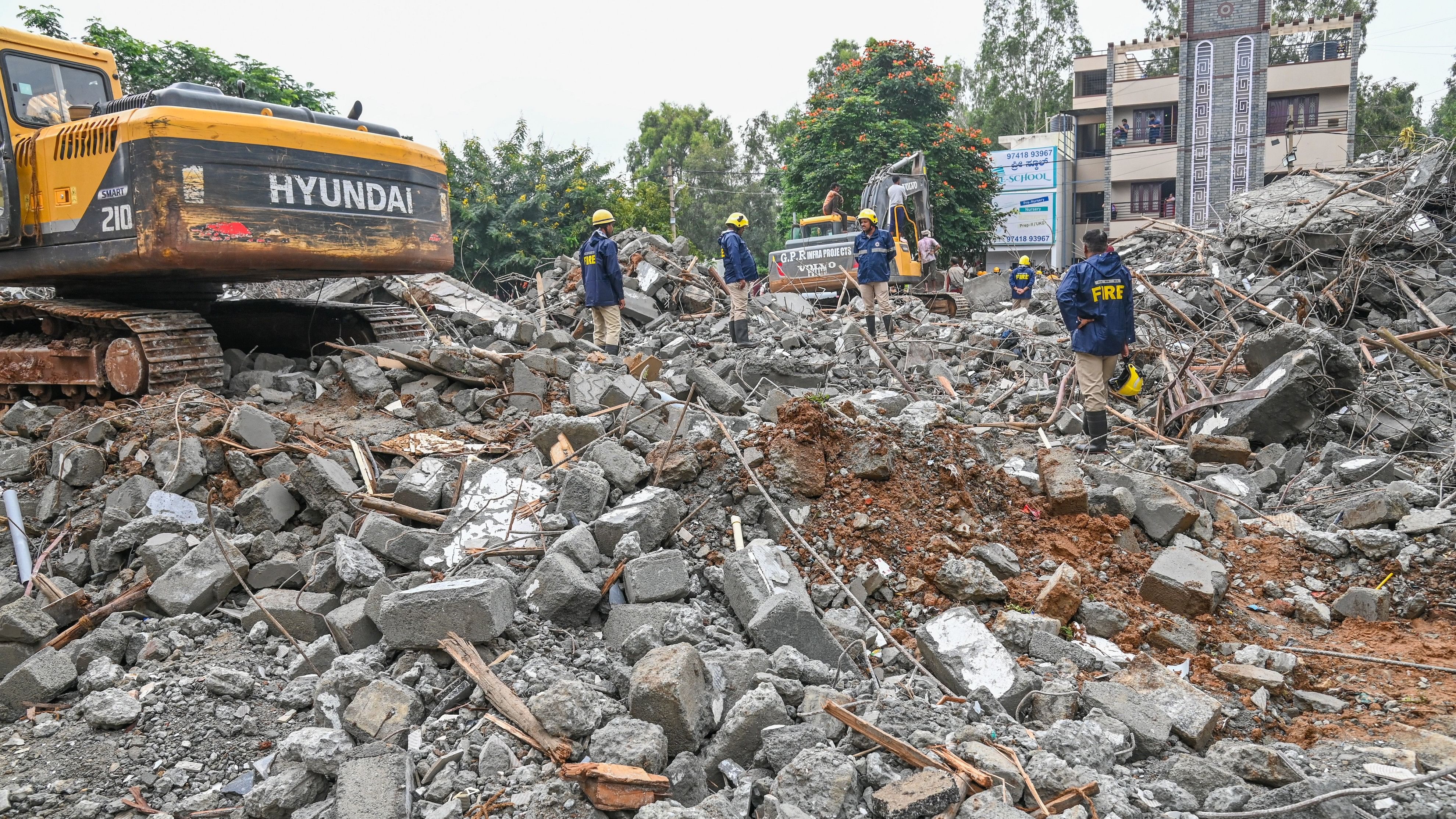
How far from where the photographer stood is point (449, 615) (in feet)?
11.2

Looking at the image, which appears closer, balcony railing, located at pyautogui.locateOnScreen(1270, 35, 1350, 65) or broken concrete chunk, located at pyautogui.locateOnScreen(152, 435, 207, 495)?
broken concrete chunk, located at pyautogui.locateOnScreen(152, 435, 207, 495)

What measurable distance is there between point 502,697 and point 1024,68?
133 feet

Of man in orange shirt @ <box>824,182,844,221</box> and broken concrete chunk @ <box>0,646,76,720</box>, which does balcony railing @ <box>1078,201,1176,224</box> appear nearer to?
man in orange shirt @ <box>824,182,844,221</box>

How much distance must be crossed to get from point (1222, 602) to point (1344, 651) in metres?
0.51

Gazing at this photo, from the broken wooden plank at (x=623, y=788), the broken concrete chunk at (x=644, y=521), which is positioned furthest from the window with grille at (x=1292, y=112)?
the broken wooden plank at (x=623, y=788)

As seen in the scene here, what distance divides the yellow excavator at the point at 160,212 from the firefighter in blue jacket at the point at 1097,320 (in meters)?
5.02

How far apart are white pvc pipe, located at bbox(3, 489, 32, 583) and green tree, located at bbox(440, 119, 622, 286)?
685 inches

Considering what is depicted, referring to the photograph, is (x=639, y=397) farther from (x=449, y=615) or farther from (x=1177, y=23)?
(x=1177, y=23)

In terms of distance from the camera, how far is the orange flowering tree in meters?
26.7

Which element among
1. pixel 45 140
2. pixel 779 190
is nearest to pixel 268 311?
pixel 45 140

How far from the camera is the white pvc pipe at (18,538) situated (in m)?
4.76

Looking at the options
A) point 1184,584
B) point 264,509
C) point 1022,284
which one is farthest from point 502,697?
point 1022,284

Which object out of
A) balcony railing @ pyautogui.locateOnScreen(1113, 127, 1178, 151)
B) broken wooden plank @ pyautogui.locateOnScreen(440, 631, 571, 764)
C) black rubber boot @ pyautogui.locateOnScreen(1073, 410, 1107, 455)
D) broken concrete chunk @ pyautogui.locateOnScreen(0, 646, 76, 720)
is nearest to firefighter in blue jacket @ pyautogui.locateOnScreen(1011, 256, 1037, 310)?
black rubber boot @ pyautogui.locateOnScreen(1073, 410, 1107, 455)

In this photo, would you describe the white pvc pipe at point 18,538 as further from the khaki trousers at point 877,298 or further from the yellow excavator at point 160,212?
the khaki trousers at point 877,298
